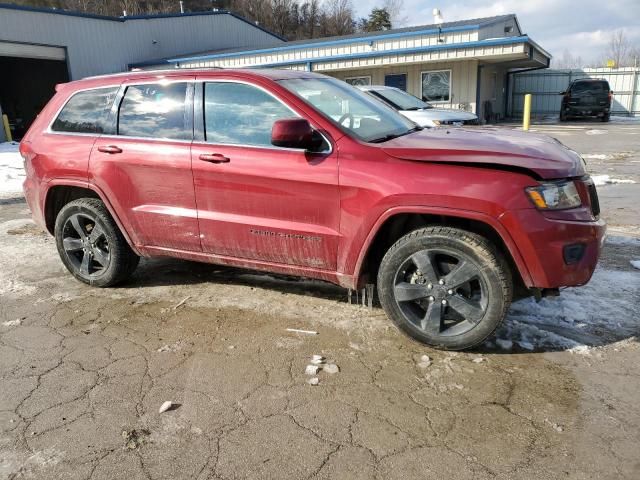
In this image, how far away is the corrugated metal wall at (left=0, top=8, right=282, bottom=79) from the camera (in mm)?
21031

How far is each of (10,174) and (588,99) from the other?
891 inches

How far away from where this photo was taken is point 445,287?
336 cm

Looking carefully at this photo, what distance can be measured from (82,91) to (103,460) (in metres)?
3.35

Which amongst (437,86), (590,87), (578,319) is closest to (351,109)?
(578,319)

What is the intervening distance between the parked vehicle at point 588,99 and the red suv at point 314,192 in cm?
2246

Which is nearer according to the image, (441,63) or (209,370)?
(209,370)

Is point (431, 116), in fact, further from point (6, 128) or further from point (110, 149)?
point (6, 128)

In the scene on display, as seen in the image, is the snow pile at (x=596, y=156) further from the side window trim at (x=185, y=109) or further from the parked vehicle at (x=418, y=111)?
the side window trim at (x=185, y=109)

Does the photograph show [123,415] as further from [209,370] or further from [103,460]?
[209,370]

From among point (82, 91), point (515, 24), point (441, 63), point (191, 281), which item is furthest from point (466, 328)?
point (515, 24)

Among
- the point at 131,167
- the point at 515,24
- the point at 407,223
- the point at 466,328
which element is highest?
the point at 515,24

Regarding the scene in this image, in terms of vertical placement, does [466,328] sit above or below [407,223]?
below

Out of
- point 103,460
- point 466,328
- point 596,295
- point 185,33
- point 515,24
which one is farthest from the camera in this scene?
point 185,33

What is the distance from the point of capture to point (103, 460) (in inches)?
98.6
